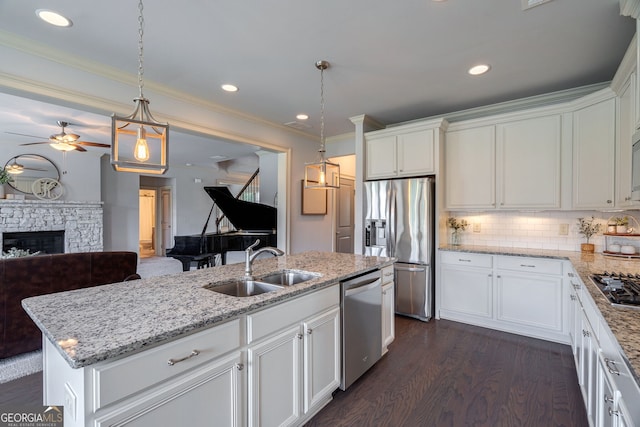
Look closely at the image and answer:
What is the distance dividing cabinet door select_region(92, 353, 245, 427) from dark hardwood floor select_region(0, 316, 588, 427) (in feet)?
2.60

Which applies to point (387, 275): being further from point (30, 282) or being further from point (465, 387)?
point (30, 282)

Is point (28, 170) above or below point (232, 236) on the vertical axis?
above

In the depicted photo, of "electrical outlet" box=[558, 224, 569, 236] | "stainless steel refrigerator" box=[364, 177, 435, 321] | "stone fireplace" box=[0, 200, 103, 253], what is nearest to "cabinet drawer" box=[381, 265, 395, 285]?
"stainless steel refrigerator" box=[364, 177, 435, 321]

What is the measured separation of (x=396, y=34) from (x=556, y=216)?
9.22 feet

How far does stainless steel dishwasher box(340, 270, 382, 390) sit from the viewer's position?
7.27 ft

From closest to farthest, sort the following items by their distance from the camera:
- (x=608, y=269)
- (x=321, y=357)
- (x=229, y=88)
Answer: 1. (x=321, y=357)
2. (x=608, y=269)
3. (x=229, y=88)

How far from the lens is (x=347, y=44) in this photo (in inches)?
96.1

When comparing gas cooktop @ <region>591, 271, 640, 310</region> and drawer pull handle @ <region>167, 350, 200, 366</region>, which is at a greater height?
gas cooktop @ <region>591, 271, 640, 310</region>

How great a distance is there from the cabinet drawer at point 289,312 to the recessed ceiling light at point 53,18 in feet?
7.95

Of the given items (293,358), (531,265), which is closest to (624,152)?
(531,265)

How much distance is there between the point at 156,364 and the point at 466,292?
3424 mm

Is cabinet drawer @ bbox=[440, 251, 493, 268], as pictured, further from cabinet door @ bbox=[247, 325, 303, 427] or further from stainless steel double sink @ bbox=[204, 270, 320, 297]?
cabinet door @ bbox=[247, 325, 303, 427]

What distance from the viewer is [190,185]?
8.97m

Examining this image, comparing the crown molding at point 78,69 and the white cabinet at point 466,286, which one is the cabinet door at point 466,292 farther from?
the crown molding at point 78,69
